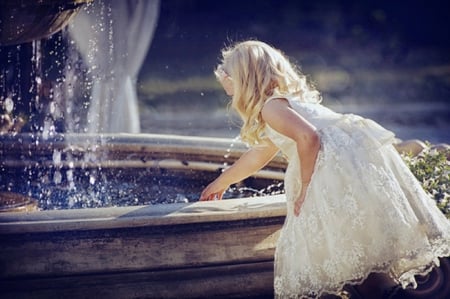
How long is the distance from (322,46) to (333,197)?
12.7 metres

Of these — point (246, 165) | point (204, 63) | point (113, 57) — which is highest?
point (204, 63)

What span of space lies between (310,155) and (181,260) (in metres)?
0.60

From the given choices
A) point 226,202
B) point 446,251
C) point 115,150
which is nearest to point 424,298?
point 446,251

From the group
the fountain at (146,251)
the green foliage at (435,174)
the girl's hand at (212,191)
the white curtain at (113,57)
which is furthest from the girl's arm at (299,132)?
the white curtain at (113,57)

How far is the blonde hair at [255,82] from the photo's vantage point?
11.2ft

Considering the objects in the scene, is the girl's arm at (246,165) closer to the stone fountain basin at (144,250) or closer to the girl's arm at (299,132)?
the stone fountain basin at (144,250)

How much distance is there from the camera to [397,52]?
15719 millimetres

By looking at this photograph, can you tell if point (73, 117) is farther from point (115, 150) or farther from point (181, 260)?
point (181, 260)

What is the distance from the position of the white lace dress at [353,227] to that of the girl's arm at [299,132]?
0.11 ft

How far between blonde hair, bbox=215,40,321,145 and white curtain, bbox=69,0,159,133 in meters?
4.00

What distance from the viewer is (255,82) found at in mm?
3422

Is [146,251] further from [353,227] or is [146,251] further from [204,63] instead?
[204,63]

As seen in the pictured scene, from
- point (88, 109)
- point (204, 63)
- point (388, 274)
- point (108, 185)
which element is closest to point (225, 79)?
point (388, 274)

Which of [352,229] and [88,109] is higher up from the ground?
[88,109]
